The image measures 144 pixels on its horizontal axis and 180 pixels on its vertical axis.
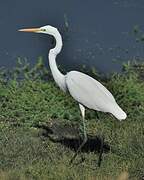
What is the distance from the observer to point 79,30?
12.1 metres

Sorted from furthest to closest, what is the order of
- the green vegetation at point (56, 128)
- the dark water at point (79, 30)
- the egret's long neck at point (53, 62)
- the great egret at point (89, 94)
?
the dark water at point (79, 30)
the egret's long neck at point (53, 62)
the great egret at point (89, 94)
the green vegetation at point (56, 128)

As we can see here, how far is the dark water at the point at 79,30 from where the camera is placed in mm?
10766

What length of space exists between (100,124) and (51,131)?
0.57 meters

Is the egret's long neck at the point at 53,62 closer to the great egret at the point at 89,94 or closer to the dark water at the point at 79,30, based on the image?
the great egret at the point at 89,94

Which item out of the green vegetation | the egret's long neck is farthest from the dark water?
the egret's long neck

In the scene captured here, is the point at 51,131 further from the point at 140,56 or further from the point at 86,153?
the point at 140,56

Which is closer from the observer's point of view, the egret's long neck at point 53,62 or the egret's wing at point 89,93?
the egret's wing at point 89,93

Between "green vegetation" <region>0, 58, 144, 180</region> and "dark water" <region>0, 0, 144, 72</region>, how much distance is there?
2.80 feet

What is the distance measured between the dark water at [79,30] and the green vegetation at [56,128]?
0.85m

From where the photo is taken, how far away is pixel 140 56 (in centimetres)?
1071

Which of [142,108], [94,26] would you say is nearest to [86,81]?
[142,108]

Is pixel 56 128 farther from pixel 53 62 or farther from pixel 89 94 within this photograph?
pixel 89 94

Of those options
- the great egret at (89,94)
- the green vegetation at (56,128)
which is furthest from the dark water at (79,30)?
the great egret at (89,94)

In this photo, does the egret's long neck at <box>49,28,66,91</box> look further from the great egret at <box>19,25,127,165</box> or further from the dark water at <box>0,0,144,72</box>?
the dark water at <box>0,0,144,72</box>
